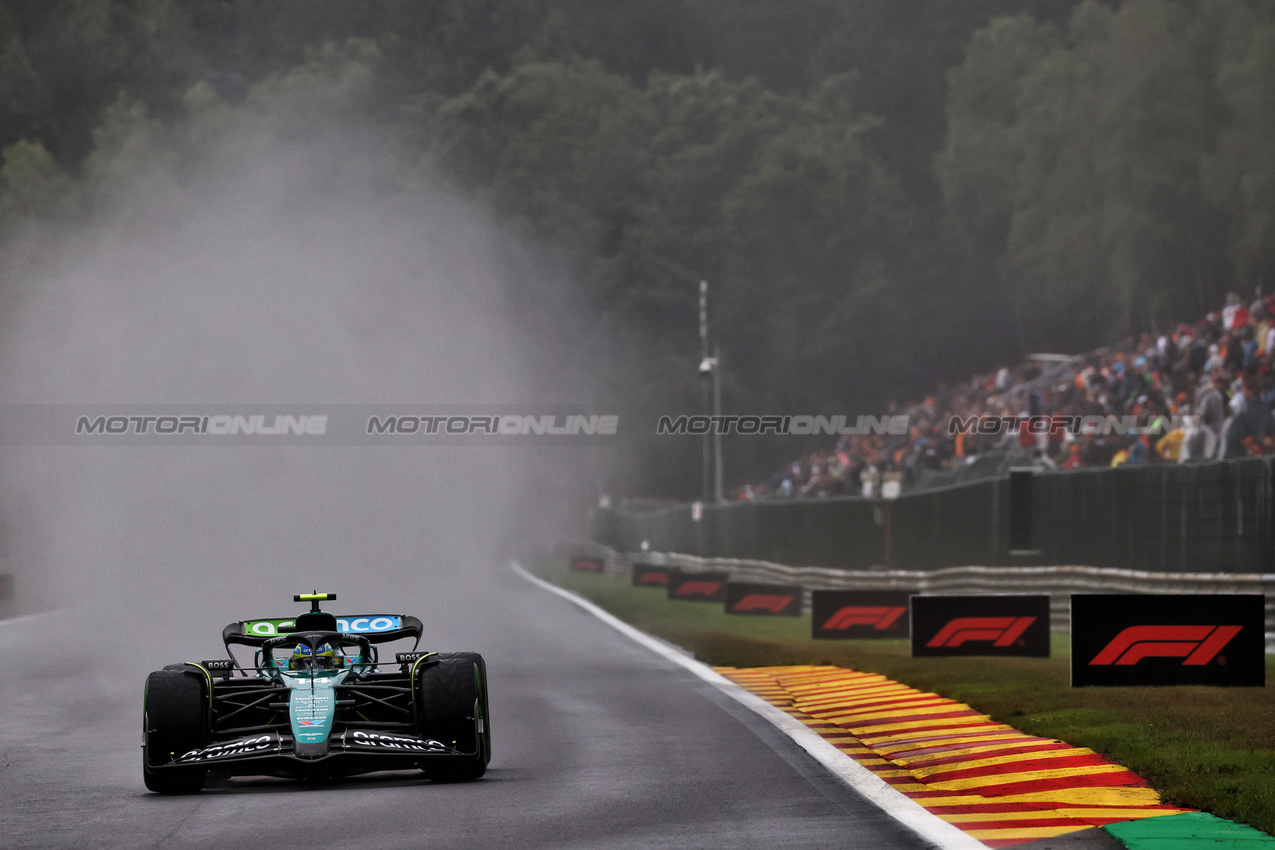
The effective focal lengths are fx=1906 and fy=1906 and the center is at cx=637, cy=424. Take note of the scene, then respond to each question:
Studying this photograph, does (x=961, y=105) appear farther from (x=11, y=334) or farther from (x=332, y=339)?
(x=11, y=334)

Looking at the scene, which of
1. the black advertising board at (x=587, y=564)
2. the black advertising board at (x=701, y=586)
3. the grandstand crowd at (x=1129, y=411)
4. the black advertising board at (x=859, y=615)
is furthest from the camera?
the black advertising board at (x=587, y=564)

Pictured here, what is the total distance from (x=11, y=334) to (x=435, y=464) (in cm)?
1420

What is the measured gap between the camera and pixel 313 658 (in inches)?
378

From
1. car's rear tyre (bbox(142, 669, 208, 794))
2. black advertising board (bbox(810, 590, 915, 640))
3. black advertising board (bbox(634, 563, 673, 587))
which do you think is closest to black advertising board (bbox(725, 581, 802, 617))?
black advertising board (bbox(810, 590, 915, 640))

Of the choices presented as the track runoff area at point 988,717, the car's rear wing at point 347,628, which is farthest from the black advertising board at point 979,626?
the car's rear wing at point 347,628

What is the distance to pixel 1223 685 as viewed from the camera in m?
13.2

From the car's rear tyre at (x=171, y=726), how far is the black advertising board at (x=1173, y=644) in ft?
20.7

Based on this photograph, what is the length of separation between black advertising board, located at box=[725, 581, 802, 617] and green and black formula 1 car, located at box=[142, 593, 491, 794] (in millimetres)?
17990

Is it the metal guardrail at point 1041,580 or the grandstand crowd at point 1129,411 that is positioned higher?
the grandstand crowd at point 1129,411

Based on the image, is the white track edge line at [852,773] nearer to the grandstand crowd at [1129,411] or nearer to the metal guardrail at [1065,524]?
the metal guardrail at [1065,524]

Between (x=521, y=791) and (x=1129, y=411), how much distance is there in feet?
89.2

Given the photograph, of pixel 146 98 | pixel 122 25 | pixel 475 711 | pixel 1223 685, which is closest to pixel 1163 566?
pixel 1223 685

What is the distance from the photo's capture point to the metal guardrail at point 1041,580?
722 inches

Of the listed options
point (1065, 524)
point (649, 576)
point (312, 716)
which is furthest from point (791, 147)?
point (312, 716)
